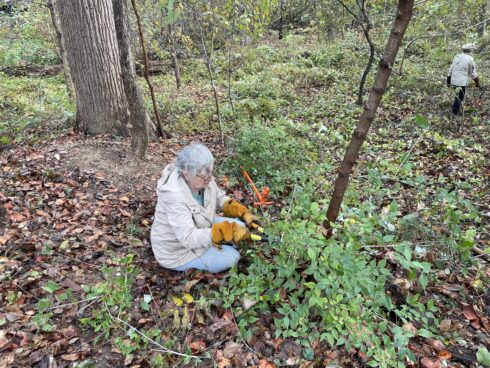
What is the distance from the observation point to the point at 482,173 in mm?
5039

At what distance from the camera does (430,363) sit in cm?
230

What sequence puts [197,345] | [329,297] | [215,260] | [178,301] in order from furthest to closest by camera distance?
[215,260] < [178,301] < [197,345] < [329,297]

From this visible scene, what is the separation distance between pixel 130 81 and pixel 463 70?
7142 mm

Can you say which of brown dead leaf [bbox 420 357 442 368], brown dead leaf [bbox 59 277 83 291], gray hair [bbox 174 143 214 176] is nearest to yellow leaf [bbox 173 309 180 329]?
brown dead leaf [bbox 59 277 83 291]

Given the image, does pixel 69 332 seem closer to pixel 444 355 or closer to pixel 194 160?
pixel 194 160

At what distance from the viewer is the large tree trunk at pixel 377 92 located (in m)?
1.95

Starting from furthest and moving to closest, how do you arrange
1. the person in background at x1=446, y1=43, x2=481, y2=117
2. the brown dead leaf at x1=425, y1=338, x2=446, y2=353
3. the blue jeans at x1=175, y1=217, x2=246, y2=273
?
the person in background at x1=446, y1=43, x2=481, y2=117
the blue jeans at x1=175, y1=217, x2=246, y2=273
the brown dead leaf at x1=425, y1=338, x2=446, y2=353

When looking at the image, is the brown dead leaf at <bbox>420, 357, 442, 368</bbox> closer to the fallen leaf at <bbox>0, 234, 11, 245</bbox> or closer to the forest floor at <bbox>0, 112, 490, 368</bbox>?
the forest floor at <bbox>0, 112, 490, 368</bbox>

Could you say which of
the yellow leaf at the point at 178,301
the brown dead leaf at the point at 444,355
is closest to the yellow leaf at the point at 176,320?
the yellow leaf at the point at 178,301

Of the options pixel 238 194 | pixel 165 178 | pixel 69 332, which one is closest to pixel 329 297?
pixel 165 178

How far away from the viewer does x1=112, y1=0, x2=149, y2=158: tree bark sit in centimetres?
406

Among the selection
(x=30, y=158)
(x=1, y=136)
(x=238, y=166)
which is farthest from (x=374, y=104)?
(x=1, y=136)

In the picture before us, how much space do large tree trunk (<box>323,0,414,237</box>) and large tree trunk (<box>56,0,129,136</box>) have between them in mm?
4045

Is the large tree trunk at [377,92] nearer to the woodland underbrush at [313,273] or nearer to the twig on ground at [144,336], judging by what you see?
the woodland underbrush at [313,273]
